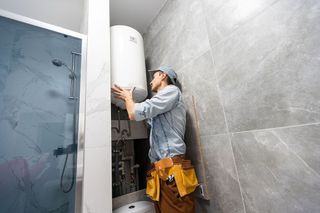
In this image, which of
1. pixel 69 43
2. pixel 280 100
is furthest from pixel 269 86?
pixel 69 43

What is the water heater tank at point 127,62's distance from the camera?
1261 mm

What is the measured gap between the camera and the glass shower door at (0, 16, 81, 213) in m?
0.84

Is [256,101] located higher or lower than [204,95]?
lower

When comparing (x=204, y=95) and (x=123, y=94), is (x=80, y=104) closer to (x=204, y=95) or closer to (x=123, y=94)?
(x=123, y=94)

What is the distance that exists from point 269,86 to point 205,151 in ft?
1.84

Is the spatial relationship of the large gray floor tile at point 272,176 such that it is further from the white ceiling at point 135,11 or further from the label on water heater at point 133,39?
the white ceiling at point 135,11

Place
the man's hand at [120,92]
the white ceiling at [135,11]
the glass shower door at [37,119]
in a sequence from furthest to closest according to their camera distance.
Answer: the white ceiling at [135,11] < the man's hand at [120,92] < the glass shower door at [37,119]

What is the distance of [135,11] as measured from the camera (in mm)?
1659

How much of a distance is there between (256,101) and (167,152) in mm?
587

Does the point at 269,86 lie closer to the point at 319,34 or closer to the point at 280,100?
the point at 280,100

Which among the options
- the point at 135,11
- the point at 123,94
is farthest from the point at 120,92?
the point at 135,11

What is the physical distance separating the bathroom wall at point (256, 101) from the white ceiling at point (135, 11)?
513 mm

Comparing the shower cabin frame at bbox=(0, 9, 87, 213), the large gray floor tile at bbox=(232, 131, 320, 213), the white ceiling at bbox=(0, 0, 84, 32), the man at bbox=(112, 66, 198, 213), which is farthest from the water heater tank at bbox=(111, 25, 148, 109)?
the large gray floor tile at bbox=(232, 131, 320, 213)

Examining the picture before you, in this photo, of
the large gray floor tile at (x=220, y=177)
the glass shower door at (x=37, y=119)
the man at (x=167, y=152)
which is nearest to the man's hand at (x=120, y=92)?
the man at (x=167, y=152)
